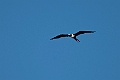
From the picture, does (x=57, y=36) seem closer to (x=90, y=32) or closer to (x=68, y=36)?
(x=68, y=36)

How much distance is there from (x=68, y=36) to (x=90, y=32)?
9.80 feet

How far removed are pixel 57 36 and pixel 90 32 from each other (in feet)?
14.8

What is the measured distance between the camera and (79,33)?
29625 millimetres

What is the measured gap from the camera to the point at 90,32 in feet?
93.5

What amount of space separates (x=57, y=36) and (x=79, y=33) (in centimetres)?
296

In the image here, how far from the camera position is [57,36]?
99.0 ft

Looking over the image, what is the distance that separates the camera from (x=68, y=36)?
29.6m

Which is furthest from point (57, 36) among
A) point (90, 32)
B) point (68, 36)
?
point (90, 32)

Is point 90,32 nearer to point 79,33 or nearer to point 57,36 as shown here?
point 79,33

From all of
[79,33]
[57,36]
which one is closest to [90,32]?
[79,33]

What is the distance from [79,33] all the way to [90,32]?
1713 mm
